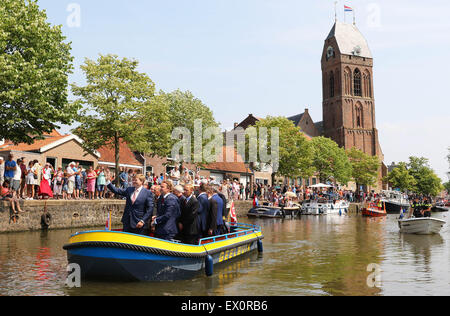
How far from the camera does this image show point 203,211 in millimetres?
10875

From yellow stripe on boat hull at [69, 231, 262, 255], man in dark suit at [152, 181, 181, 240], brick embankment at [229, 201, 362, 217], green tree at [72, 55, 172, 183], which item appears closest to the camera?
yellow stripe on boat hull at [69, 231, 262, 255]

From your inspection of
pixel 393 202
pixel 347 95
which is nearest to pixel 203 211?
pixel 393 202


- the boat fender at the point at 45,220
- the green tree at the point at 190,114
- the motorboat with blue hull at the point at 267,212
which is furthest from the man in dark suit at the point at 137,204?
the green tree at the point at 190,114

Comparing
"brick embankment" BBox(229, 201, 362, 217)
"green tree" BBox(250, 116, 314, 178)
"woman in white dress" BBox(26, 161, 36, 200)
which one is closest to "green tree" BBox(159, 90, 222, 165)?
"brick embankment" BBox(229, 201, 362, 217)

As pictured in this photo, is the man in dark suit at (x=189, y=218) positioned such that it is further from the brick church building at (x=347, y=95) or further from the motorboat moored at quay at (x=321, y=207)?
the brick church building at (x=347, y=95)

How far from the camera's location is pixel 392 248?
653 inches

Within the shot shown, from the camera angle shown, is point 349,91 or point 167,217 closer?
point 167,217

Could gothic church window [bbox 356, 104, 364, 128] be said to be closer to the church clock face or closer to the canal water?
the church clock face

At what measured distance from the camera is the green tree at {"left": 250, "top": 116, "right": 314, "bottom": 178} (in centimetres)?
5178

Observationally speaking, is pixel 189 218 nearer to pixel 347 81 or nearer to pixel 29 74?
pixel 29 74

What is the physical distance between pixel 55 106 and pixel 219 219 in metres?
13.8

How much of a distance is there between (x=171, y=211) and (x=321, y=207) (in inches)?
1382

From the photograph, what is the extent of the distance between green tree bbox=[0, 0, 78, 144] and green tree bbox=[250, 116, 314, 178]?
3259 centimetres
